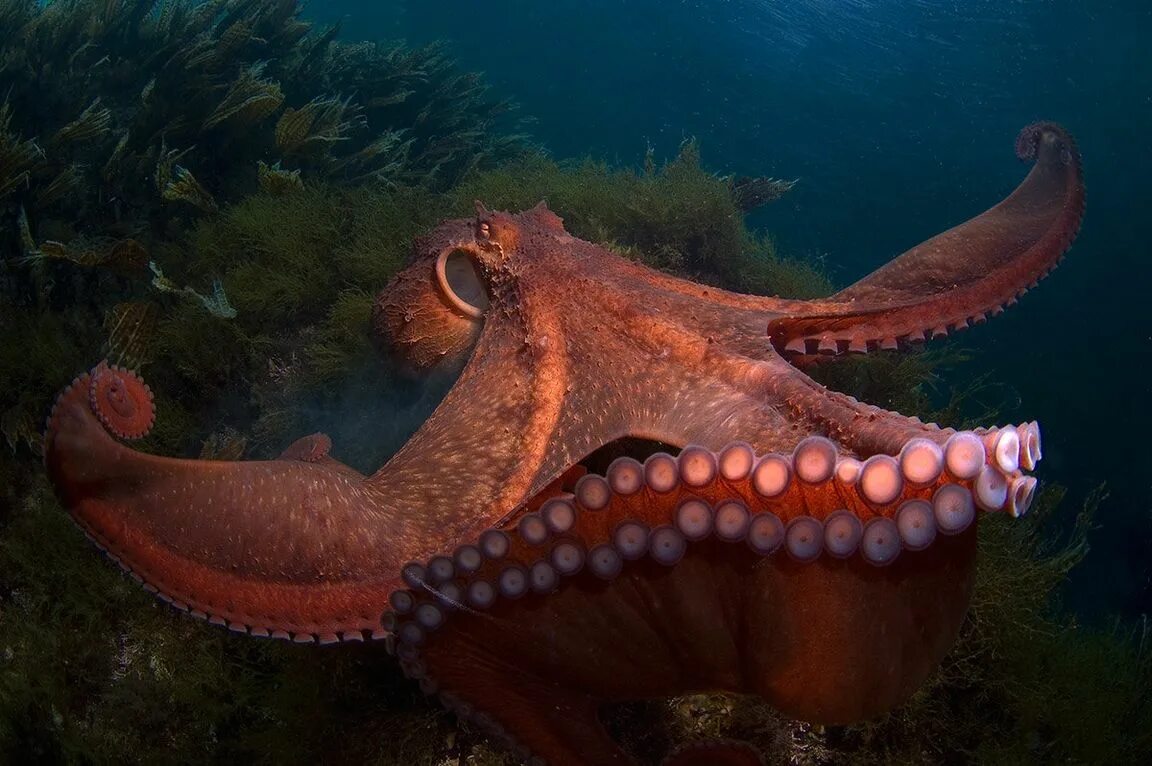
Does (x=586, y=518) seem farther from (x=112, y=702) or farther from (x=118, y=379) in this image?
(x=112, y=702)

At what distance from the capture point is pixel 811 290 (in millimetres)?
5961

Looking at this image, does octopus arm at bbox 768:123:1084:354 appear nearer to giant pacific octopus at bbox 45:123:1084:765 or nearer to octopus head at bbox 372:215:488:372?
giant pacific octopus at bbox 45:123:1084:765

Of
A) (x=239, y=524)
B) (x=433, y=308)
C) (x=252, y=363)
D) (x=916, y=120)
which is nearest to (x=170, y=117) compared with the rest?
(x=252, y=363)

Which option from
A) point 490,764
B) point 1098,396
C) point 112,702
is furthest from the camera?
point 1098,396

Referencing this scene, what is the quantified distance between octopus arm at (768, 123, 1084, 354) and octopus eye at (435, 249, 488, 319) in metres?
1.57

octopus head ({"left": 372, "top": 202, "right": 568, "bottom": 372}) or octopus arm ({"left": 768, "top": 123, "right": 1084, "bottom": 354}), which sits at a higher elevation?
octopus arm ({"left": 768, "top": 123, "right": 1084, "bottom": 354})

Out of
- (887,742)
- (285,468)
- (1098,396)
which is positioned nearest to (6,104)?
(285,468)

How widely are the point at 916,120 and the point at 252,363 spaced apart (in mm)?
32344

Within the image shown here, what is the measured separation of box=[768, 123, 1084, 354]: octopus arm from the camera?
2855 mm

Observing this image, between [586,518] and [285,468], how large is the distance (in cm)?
107

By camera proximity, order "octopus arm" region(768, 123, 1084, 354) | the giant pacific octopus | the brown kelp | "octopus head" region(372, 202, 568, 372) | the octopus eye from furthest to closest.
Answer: the brown kelp
the octopus eye
"octopus head" region(372, 202, 568, 372)
"octopus arm" region(768, 123, 1084, 354)
the giant pacific octopus

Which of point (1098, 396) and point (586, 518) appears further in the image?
point (1098, 396)

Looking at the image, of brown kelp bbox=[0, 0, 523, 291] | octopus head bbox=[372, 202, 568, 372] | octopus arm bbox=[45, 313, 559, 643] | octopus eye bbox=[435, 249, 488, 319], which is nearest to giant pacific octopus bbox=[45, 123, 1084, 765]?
octopus arm bbox=[45, 313, 559, 643]

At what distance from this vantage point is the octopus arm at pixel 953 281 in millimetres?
2855
